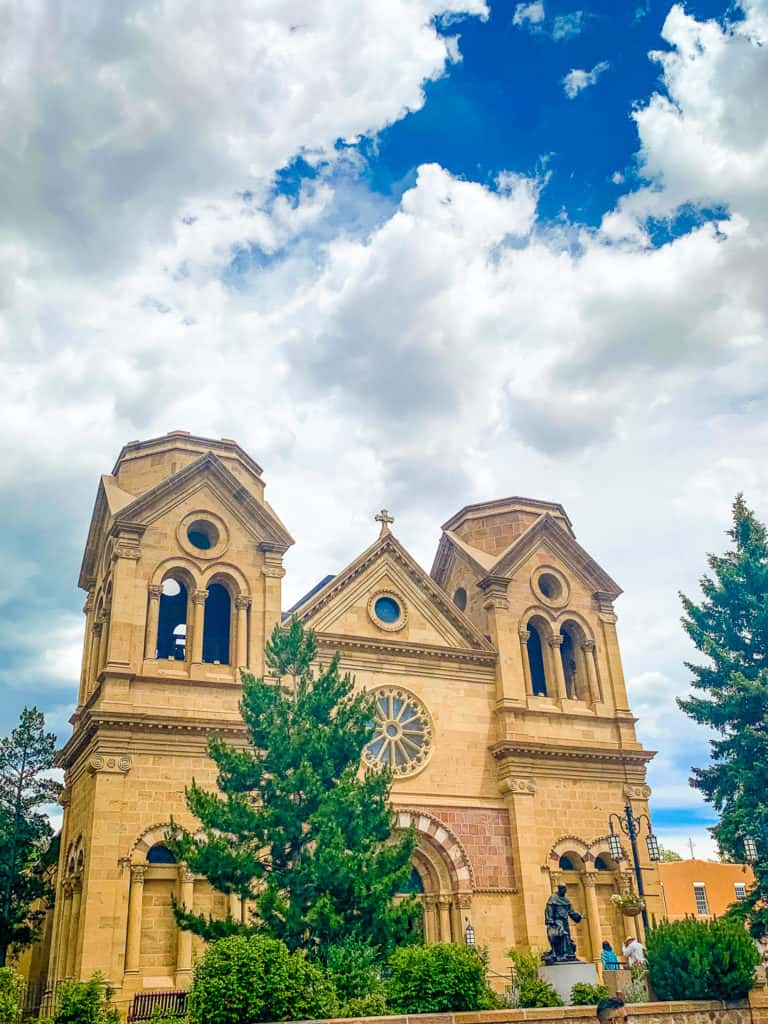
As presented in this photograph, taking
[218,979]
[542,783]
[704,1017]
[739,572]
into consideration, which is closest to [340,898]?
[218,979]

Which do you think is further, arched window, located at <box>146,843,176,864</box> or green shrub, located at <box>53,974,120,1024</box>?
arched window, located at <box>146,843,176,864</box>

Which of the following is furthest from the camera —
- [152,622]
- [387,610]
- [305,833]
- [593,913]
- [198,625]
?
[387,610]

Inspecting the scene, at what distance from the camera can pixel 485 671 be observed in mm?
32094

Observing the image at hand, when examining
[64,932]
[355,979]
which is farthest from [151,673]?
[355,979]

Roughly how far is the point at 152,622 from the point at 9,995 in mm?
12197

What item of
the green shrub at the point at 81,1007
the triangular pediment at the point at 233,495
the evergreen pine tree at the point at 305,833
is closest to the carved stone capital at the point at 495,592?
the triangular pediment at the point at 233,495

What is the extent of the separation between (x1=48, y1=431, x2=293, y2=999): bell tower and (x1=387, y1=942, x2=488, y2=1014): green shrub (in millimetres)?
9095

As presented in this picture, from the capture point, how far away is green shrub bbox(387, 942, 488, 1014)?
16.8 meters

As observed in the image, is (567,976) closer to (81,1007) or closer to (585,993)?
(585,993)

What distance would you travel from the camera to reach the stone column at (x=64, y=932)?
25953mm

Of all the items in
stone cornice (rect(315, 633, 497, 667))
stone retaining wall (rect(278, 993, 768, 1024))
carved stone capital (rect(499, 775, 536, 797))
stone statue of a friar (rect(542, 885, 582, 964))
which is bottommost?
stone retaining wall (rect(278, 993, 768, 1024))

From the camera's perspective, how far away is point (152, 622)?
27.9m

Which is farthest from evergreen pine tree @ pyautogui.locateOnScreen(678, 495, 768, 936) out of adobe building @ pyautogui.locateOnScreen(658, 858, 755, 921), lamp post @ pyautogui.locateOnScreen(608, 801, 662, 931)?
adobe building @ pyautogui.locateOnScreen(658, 858, 755, 921)

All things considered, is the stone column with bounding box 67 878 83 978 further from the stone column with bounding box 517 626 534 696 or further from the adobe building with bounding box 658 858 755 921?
the adobe building with bounding box 658 858 755 921
